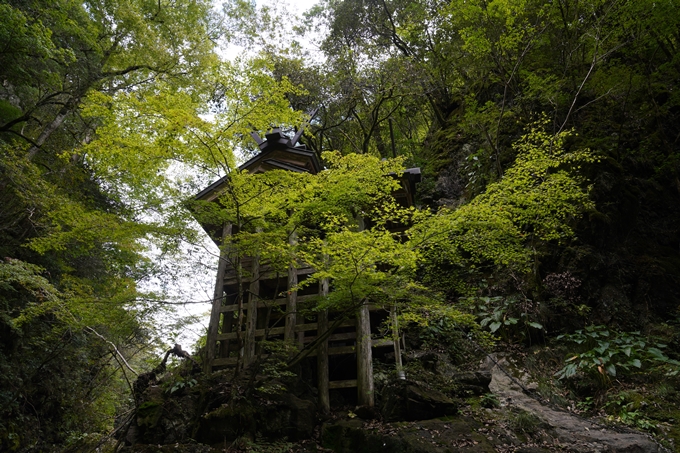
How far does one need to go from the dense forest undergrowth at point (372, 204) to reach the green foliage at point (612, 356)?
0.05 meters

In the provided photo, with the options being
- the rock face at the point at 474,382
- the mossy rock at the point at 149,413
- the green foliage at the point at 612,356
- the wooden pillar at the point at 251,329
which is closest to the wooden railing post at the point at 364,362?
the rock face at the point at 474,382

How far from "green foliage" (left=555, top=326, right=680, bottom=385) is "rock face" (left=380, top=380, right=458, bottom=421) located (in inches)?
99.5

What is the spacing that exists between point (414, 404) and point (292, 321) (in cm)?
293

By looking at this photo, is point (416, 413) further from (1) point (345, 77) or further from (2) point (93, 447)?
(1) point (345, 77)

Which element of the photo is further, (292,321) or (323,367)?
(292,321)

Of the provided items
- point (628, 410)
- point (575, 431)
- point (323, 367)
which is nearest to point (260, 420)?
point (323, 367)

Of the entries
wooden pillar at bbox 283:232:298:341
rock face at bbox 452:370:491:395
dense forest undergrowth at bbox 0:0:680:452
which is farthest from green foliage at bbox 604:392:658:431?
wooden pillar at bbox 283:232:298:341

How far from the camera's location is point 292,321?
8.02 metres

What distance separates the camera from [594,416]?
6371 mm

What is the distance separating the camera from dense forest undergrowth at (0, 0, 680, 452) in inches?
239

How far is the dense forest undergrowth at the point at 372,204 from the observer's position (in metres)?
6.07

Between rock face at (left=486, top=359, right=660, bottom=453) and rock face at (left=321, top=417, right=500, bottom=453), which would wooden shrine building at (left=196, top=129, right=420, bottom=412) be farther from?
rock face at (left=486, top=359, right=660, bottom=453)

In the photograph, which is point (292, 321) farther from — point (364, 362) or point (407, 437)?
point (407, 437)

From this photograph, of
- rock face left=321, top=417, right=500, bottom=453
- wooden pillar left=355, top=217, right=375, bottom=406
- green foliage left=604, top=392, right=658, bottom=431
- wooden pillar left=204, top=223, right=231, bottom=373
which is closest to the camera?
rock face left=321, top=417, right=500, bottom=453
